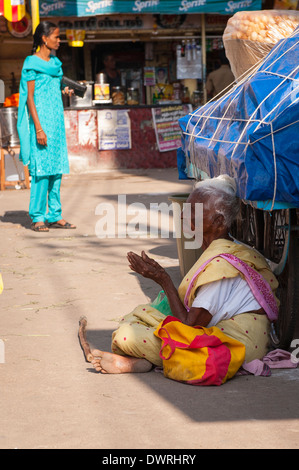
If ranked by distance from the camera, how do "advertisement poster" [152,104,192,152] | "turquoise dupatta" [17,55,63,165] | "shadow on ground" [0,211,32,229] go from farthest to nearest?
"advertisement poster" [152,104,192,152] → "shadow on ground" [0,211,32,229] → "turquoise dupatta" [17,55,63,165]

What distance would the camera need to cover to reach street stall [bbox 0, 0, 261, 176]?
580 inches

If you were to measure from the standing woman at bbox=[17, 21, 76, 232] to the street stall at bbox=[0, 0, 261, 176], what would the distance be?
21.1ft

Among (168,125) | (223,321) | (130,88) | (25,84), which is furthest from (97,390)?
(130,88)

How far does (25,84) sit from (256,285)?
5072mm

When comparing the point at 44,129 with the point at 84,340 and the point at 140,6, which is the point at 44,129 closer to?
the point at 84,340

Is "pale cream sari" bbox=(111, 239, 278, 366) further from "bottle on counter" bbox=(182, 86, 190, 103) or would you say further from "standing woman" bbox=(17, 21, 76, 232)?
"bottle on counter" bbox=(182, 86, 190, 103)

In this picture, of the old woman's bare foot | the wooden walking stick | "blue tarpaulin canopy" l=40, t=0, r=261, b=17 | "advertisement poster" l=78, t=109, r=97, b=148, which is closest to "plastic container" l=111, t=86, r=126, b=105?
"advertisement poster" l=78, t=109, r=97, b=148

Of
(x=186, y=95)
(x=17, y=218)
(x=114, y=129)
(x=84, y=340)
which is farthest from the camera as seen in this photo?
(x=186, y=95)

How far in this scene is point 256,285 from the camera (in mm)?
3766

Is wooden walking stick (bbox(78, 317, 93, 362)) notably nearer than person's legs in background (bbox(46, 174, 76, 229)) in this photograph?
Yes

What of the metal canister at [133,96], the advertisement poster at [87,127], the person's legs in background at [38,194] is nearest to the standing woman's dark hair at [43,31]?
the person's legs in background at [38,194]

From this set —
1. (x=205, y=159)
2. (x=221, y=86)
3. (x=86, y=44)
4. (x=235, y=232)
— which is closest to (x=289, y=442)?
(x=205, y=159)

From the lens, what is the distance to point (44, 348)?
13.9ft
